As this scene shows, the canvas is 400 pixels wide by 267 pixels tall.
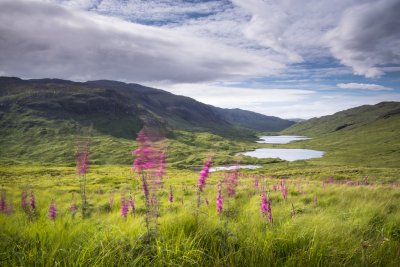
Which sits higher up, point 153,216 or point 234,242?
point 153,216

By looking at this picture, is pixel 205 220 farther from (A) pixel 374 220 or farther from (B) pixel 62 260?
(A) pixel 374 220

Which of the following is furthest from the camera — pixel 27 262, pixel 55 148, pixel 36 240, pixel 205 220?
pixel 55 148

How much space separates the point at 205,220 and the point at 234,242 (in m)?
0.81

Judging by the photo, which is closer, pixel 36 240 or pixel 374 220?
pixel 36 240

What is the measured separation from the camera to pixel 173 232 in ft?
14.4

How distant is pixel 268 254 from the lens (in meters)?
4.12

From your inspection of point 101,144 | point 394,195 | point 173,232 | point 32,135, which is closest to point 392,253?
point 173,232

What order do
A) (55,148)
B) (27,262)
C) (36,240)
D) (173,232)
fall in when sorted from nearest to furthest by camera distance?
(27,262)
(36,240)
(173,232)
(55,148)

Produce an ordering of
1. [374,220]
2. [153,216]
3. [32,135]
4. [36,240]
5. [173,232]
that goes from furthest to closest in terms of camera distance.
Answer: [32,135] → [374,220] → [153,216] → [173,232] → [36,240]

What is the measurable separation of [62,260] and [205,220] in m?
2.41

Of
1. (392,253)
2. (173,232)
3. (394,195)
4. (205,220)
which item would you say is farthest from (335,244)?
(394,195)

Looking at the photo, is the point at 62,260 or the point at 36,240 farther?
the point at 36,240

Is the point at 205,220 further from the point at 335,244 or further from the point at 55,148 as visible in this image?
the point at 55,148

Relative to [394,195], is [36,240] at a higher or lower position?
higher
